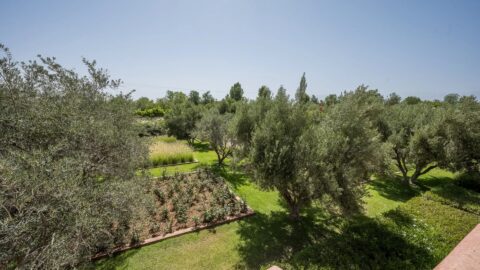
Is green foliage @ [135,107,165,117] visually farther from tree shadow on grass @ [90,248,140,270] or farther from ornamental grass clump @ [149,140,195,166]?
tree shadow on grass @ [90,248,140,270]

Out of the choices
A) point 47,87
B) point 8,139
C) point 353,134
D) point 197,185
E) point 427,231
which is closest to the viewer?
point 8,139

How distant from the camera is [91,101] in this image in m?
7.52

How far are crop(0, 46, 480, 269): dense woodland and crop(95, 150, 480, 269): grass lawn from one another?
93cm

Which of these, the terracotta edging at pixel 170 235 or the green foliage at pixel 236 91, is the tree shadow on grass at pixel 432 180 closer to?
the terracotta edging at pixel 170 235

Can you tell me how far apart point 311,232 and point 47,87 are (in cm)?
1118

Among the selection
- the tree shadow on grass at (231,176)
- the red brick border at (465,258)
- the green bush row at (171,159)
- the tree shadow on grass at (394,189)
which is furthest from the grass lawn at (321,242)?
the green bush row at (171,159)

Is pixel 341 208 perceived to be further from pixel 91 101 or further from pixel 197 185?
pixel 91 101

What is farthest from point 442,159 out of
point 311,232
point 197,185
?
point 197,185

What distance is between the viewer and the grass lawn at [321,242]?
596cm

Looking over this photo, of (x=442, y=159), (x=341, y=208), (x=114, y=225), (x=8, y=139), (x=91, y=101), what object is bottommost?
(x=114, y=225)

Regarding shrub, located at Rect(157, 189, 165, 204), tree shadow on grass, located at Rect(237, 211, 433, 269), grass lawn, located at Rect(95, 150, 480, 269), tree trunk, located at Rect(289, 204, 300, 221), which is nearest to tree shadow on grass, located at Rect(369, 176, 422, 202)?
grass lawn, located at Rect(95, 150, 480, 269)

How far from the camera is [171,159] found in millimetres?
17109

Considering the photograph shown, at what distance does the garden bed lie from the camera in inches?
332

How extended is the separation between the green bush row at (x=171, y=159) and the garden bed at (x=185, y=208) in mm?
3708
